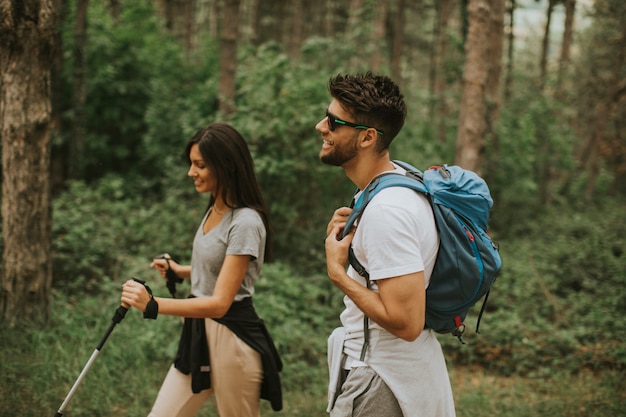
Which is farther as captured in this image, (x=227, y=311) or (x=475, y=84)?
(x=475, y=84)

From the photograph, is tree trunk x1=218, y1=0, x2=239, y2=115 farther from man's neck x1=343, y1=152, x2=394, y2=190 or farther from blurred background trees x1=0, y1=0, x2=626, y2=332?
man's neck x1=343, y1=152, x2=394, y2=190

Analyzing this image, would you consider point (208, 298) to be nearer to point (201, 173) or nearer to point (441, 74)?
point (201, 173)

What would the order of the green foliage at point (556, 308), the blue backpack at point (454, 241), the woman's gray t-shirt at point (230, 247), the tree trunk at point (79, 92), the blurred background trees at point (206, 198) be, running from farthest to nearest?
the tree trunk at point (79, 92), the green foliage at point (556, 308), the blurred background trees at point (206, 198), the woman's gray t-shirt at point (230, 247), the blue backpack at point (454, 241)

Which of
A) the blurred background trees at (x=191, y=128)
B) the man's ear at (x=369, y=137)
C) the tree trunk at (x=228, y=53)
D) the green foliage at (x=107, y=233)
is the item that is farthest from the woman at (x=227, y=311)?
the tree trunk at (x=228, y=53)

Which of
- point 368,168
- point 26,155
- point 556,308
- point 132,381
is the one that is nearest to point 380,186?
point 368,168

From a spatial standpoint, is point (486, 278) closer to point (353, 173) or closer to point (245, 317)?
point (353, 173)

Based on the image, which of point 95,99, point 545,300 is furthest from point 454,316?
point 95,99

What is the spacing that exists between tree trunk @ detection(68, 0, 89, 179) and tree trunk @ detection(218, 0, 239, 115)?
7.82 ft

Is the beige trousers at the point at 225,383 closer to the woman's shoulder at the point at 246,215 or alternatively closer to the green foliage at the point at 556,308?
the woman's shoulder at the point at 246,215

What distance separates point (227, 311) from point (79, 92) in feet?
Answer: 26.6

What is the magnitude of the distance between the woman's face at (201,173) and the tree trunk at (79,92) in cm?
756

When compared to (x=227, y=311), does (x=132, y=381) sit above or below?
below

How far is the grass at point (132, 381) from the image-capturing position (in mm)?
4656

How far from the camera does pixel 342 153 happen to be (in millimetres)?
2518
